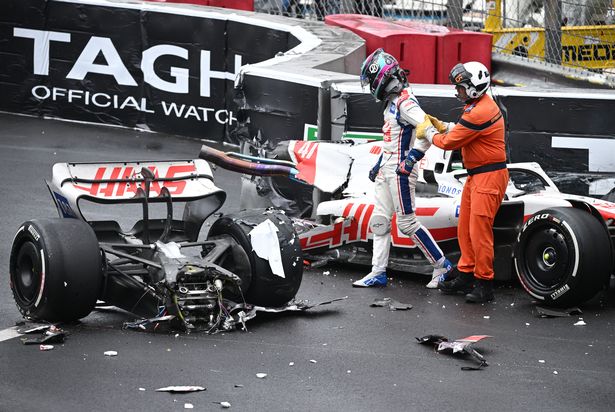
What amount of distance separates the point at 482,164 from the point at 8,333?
A: 3.93 m

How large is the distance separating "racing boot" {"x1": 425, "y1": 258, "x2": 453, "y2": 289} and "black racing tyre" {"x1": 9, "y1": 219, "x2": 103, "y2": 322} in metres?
3.07

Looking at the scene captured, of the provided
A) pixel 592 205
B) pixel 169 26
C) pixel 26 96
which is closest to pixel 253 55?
pixel 169 26

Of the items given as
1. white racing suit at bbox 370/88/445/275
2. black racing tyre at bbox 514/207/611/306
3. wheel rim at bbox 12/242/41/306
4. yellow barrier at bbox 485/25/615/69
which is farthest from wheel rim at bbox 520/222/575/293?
yellow barrier at bbox 485/25/615/69

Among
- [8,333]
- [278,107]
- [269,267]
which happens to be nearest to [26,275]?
[8,333]

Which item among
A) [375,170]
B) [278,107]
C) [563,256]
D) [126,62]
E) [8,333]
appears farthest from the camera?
[126,62]

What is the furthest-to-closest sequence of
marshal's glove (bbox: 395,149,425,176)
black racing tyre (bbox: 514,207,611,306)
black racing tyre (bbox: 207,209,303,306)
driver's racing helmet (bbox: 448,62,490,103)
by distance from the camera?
marshal's glove (bbox: 395,149,425,176) < driver's racing helmet (bbox: 448,62,490,103) < black racing tyre (bbox: 514,207,611,306) < black racing tyre (bbox: 207,209,303,306)

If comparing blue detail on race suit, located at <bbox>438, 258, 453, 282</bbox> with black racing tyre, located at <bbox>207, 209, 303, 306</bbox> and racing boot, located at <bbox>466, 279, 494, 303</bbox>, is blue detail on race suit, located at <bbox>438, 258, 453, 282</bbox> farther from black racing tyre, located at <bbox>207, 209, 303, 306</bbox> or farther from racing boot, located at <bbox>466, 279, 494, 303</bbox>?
black racing tyre, located at <bbox>207, 209, 303, 306</bbox>

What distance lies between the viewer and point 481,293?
9.39 m

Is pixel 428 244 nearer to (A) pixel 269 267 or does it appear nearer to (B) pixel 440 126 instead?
(B) pixel 440 126

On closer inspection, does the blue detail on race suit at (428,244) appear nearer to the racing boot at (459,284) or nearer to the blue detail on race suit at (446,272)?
the blue detail on race suit at (446,272)

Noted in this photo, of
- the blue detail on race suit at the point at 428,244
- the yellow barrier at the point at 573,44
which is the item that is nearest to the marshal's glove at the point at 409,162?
the blue detail on race suit at the point at 428,244

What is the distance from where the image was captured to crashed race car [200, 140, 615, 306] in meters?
8.95

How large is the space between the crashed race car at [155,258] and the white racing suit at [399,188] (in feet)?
4.35

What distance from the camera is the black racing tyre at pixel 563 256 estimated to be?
8.84 metres
